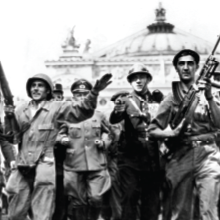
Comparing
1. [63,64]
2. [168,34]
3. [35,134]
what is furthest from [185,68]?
[168,34]

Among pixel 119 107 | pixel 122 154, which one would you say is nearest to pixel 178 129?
pixel 119 107

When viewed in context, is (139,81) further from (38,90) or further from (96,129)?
(38,90)

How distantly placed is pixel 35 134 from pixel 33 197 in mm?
774

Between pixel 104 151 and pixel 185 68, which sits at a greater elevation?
pixel 185 68

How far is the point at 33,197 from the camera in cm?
877

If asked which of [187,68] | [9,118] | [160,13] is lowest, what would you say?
[9,118]

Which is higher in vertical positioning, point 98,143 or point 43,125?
point 43,125

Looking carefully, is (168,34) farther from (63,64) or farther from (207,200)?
(207,200)

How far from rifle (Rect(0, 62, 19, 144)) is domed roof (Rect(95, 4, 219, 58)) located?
80.5 meters

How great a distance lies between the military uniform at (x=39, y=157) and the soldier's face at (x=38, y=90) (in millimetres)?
97

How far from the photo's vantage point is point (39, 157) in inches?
349

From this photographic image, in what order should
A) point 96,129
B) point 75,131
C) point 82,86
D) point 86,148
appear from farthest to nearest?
point 82,86 < point 96,129 < point 75,131 < point 86,148

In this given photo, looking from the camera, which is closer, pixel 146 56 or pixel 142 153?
pixel 142 153

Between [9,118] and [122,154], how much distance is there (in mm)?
1653
